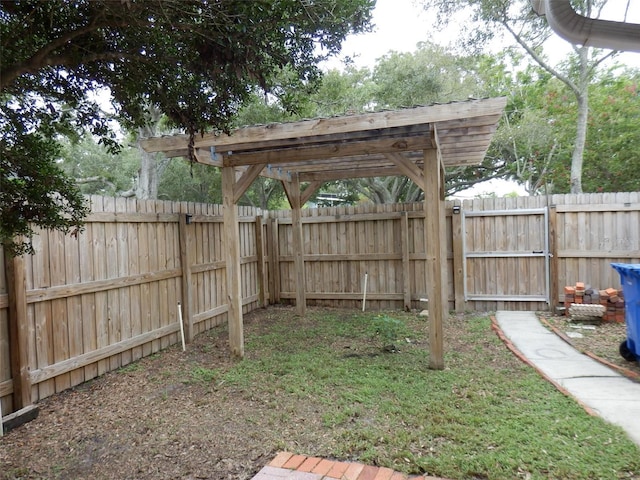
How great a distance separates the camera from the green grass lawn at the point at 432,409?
7.87ft

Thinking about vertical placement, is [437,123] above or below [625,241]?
above

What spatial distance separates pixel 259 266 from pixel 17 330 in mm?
4669

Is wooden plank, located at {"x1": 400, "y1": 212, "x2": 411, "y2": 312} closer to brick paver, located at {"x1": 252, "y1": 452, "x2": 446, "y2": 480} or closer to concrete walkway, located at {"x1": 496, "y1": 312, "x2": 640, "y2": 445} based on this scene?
concrete walkway, located at {"x1": 496, "y1": 312, "x2": 640, "y2": 445}

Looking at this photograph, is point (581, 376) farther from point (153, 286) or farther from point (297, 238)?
point (153, 286)

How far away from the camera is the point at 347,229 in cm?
748

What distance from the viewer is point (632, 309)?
399cm

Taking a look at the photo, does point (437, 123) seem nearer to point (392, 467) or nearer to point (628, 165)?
point (392, 467)

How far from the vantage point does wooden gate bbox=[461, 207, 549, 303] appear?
6.51m

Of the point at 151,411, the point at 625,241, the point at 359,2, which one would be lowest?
the point at 151,411

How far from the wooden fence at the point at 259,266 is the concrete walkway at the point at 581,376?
4.71 ft

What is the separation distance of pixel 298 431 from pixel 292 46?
2.67 meters

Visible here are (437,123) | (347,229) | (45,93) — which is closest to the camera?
(45,93)

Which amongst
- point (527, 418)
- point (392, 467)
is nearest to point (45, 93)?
point (392, 467)

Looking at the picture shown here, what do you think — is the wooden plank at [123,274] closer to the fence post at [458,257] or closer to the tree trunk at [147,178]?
the fence post at [458,257]
